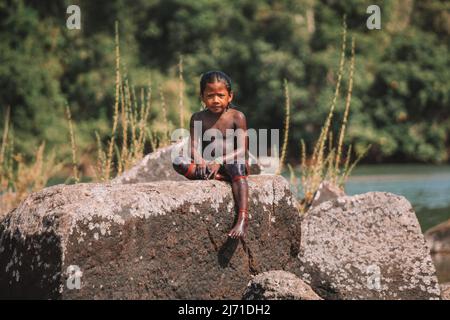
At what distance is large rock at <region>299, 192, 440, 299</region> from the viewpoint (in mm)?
5484

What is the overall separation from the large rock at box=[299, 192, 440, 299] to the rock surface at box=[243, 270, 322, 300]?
31.8 inches

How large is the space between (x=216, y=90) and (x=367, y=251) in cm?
167

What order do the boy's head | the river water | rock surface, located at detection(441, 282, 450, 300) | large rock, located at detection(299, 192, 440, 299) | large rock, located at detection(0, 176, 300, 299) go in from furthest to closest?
the river water → rock surface, located at detection(441, 282, 450, 300) → large rock, located at detection(299, 192, 440, 299) → the boy's head → large rock, located at detection(0, 176, 300, 299)

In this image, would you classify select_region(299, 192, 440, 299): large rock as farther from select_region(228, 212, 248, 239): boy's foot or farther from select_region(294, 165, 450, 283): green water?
select_region(294, 165, 450, 283): green water

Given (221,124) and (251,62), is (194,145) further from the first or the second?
(251,62)

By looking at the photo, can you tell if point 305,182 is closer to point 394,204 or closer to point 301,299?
point 394,204

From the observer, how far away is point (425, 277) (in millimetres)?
5516

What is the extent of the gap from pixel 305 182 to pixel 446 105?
24568 millimetres

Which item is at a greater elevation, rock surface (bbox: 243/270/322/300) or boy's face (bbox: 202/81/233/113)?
boy's face (bbox: 202/81/233/113)

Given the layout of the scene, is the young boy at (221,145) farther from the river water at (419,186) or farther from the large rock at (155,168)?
the river water at (419,186)

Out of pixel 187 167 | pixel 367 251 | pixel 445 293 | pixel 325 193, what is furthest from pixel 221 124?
pixel 325 193

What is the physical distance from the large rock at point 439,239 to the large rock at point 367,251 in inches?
141

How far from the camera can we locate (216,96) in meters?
5.06

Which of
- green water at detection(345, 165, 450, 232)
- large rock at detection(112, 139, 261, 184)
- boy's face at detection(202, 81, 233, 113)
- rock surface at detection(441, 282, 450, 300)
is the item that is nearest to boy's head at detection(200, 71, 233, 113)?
boy's face at detection(202, 81, 233, 113)
